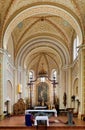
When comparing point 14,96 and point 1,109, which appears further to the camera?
point 14,96

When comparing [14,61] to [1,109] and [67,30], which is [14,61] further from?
[1,109]

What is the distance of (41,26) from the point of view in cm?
2427

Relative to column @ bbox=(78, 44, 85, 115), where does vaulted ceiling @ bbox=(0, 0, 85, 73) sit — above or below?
above

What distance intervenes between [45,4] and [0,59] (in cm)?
476

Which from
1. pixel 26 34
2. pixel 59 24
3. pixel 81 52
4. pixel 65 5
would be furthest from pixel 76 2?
pixel 26 34

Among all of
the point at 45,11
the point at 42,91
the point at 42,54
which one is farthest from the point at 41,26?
the point at 42,91

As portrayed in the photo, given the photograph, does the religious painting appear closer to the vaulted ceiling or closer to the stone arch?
the vaulted ceiling

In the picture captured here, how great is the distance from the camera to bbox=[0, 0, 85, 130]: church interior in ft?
59.5

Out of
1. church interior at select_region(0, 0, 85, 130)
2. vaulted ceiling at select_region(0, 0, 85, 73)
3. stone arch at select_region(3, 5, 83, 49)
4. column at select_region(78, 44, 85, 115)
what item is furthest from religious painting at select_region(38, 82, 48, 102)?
column at select_region(78, 44, 85, 115)

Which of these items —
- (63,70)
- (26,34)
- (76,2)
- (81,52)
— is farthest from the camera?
(63,70)

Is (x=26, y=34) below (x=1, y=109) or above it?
above

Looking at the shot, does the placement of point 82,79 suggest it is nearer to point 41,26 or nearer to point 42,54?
point 41,26

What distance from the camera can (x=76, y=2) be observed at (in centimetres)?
1712

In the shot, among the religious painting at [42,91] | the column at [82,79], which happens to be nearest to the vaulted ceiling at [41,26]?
the column at [82,79]
